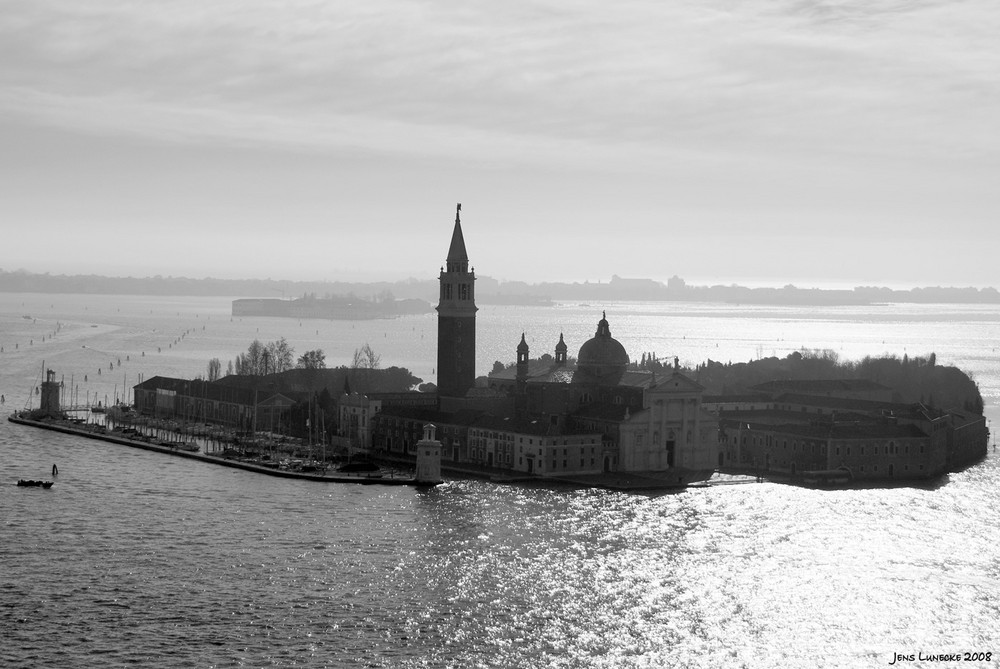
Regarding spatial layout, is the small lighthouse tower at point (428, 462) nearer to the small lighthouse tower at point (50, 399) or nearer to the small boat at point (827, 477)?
the small boat at point (827, 477)

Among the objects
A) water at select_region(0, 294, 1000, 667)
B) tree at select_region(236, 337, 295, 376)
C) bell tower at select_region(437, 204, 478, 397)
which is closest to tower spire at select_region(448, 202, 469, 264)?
bell tower at select_region(437, 204, 478, 397)

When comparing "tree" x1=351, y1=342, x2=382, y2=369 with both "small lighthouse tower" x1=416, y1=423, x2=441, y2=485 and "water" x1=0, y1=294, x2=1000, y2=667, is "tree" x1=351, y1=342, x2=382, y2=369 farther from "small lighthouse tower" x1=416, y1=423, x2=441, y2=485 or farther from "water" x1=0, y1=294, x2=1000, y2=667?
"water" x1=0, y1=294, x2=1000, y2=667

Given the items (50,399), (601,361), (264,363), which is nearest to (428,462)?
(601,361)

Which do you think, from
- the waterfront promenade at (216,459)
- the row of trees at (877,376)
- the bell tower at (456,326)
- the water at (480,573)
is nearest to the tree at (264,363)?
the waterfront promenade at (216,459)

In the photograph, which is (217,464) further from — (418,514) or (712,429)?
(712,429)

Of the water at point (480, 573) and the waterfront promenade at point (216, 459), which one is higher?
the waterfront promenade at point (216, 459)

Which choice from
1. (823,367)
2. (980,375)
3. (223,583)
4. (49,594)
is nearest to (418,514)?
(223,583)
